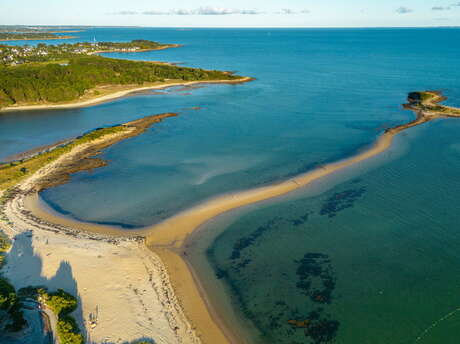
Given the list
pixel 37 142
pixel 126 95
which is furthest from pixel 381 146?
pixel 126 95

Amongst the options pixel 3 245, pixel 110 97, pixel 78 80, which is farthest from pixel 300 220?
pixel 78 80

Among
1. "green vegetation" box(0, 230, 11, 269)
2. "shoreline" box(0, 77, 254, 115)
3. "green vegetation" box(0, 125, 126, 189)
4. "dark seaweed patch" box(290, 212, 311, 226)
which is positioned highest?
"shoreline" box(0, 77, 254, 115)

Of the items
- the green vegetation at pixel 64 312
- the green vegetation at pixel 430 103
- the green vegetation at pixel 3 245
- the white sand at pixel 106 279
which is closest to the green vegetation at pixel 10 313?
the green vegetation at pixel 64 312

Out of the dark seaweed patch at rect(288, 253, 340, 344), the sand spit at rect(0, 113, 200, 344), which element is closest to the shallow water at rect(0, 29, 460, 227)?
the sand spit at rect(0, 113, 200, 344)

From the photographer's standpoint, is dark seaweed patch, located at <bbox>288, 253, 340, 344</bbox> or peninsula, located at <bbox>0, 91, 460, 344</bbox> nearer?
dark seaweed patch, located at <bbox>288, 253, 340, 344</bbox>

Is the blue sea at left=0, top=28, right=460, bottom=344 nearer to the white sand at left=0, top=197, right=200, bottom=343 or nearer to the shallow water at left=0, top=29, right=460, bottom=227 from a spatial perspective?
the shallow water at left=0, top=29, right=460, bottom=227

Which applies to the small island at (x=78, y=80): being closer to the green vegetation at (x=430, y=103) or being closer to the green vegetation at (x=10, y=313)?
the green vegetation at (x=430, y=103)
